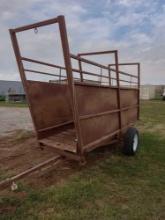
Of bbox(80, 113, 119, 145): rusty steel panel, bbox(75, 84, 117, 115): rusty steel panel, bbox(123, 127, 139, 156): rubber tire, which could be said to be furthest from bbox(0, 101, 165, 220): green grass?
bbox(75, 84, 117, 115): rusty steel panel

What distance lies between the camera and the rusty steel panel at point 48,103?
4355mm

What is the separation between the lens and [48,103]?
4.61m

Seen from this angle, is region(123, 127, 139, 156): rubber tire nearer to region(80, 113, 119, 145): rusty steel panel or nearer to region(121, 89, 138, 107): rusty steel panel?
region(80, 113, 119, 145): rusty steel panel

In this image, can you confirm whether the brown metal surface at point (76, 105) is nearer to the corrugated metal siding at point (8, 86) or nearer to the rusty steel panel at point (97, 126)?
the rusty steel panel at point (97, 126)

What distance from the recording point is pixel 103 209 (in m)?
2.88

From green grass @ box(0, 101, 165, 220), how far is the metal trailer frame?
0.37 metres

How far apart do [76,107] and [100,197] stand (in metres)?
1.31

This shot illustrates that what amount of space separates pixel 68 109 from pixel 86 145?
1.67 meters

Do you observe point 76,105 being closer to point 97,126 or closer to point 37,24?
point 97,126

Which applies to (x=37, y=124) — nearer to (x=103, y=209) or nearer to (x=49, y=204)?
(x=49, y=204)

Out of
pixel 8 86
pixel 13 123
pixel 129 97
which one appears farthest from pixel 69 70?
pixel 8 86

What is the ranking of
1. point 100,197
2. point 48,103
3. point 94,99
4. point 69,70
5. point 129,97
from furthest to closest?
point 129,97 < point 48,103 < point 94,99 < point 69,70 < point 100,197

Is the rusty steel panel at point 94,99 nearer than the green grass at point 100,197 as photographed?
No

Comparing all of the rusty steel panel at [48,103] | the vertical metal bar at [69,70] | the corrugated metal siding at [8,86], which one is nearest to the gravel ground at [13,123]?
the rusty steel panel at [48,103]
